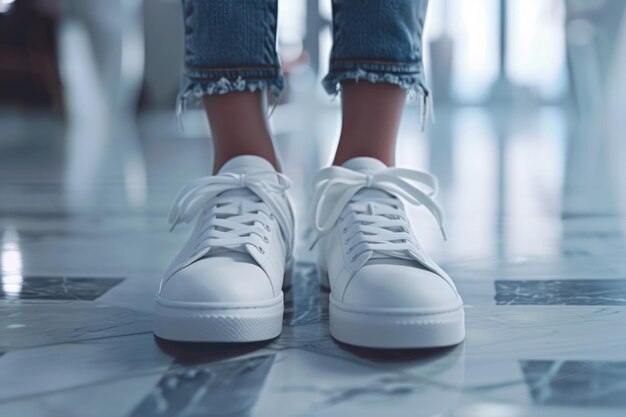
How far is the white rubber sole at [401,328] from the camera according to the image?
0.53m

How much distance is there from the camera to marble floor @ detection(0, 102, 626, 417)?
0.46 meters

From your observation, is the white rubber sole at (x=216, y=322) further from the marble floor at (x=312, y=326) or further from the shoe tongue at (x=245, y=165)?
the shoe tongue at (x=245, y=165)

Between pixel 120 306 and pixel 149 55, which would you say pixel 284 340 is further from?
pixel 149 55

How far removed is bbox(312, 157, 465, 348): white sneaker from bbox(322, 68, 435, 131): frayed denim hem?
0.07m

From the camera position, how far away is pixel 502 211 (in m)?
1.22

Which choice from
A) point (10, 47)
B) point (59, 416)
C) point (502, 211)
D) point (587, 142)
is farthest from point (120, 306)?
point (10, 47)

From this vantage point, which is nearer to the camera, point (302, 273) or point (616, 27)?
point (302, 273)

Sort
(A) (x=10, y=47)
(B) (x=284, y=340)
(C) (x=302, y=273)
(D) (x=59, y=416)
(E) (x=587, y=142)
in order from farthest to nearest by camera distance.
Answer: (A) (x=10, y=47)
(E) (x=587, y=142)
(C) (x=302, y=273)
(B) (x=284, y=340)
(D) (x=59, y=416)

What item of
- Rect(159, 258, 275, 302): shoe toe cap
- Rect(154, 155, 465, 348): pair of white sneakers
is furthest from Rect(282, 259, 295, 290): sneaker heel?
Rect(159, 258, 275, 302): shoe toe cap

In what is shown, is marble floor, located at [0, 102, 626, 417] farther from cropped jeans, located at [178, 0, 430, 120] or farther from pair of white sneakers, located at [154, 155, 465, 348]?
cropped jeans, located at [178, 0, 430, 120]

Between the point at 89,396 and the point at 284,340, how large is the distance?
152mm

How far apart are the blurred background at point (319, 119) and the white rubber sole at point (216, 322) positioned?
0.96ft

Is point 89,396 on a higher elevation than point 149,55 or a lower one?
lower

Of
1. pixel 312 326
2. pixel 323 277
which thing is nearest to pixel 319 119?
pixel 323 277
